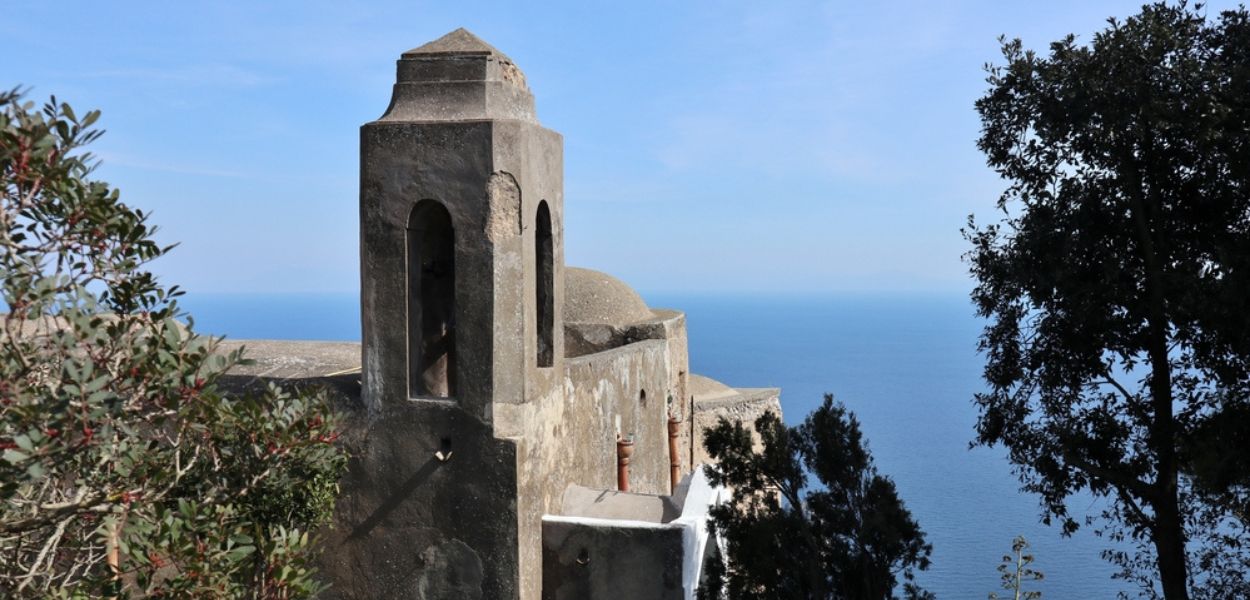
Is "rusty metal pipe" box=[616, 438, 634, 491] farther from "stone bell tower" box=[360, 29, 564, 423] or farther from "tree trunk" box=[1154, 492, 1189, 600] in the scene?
"tree trunk" box=[1154, 492, 1189, 600]

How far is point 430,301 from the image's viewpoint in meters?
9.05

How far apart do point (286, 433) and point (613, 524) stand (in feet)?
8.82

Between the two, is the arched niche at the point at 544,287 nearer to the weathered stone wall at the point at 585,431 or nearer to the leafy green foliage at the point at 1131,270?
the weathered stone wall at the point at 585,431

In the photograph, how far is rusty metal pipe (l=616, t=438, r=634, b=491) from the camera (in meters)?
10.8

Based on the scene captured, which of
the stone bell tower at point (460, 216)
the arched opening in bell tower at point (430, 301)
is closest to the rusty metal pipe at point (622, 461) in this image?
the arched opening in bell tower at point (430, 301)

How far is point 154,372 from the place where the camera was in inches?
213

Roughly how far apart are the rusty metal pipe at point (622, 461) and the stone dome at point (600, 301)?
162 inches

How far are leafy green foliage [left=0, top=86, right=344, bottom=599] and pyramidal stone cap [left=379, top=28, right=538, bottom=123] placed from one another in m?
2.35

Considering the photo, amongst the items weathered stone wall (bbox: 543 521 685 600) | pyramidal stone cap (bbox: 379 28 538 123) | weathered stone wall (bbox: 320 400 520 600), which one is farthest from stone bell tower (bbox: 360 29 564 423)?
weathered stone wall (bbox: 543 521 685 600)

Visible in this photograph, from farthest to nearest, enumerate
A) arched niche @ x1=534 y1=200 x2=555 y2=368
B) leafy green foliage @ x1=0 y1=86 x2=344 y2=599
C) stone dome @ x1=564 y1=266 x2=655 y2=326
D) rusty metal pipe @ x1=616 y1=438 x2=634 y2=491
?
stone dome @ x1=564 y1=266 x2=655 y2=326
rusty metal pipe @ x1=616 y1=438 x2=634 y2=491
arched niche @ x1=534 y1=200 x2=555 y2=368
leafy green foliage @ x1=0 y1=86 x2=344 y2=599

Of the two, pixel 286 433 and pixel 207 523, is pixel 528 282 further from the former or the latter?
pixel 207 523

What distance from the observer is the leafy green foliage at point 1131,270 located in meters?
7.27

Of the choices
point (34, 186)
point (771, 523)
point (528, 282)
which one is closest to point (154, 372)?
point (34, 186)

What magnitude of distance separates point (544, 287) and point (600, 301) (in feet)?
21.6
